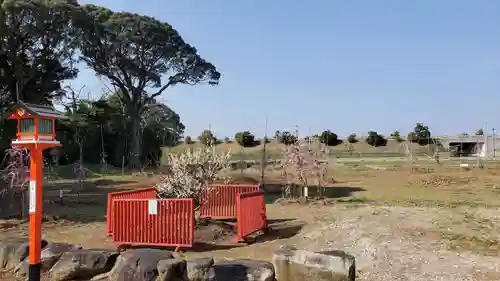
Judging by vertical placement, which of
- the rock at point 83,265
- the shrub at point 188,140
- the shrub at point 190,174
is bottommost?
the rock at point 83,265

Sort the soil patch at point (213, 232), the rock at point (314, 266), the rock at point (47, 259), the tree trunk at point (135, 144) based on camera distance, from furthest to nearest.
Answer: the tree trunk at point (135, 144) → the soil patch at point (213, 232) → the rock at point (47, 259) → the rock at point (314, 266)

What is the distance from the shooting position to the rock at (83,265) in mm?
6688

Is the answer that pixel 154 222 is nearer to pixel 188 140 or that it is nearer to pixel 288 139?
pixel 288 139

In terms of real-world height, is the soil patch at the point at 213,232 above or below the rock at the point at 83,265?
below

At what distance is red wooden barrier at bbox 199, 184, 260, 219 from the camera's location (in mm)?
11883

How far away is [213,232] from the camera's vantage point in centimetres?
1026

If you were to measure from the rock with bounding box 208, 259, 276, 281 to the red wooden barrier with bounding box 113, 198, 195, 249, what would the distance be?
3.10 meters

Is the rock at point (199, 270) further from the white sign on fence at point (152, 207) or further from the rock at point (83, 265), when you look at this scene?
the white sign on fence at point (152, 207)

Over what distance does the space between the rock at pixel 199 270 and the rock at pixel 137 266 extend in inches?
17.0

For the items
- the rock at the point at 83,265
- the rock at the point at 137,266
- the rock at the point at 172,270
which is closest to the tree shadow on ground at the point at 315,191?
the rock at the point at 83,265

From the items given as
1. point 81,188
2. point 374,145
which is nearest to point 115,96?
point 81,188

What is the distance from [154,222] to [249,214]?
212 centimetres

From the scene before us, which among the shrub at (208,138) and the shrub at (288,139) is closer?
the shrub at (208,138)

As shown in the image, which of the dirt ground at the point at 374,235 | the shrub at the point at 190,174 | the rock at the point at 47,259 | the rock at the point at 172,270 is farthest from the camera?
the shrub at the point at 190,174
